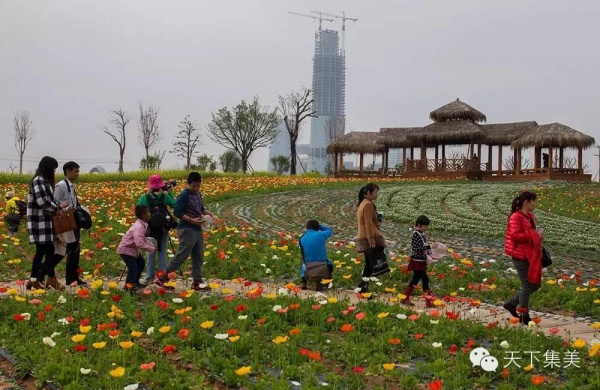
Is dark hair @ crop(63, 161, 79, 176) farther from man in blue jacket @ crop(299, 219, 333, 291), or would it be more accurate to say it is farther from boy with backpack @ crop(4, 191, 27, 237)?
boy with backpack @ crop(4, 191, 27, 237)

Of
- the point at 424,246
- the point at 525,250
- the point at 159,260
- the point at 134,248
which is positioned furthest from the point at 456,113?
the point at 134,248

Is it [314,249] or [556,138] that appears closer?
[314,249]

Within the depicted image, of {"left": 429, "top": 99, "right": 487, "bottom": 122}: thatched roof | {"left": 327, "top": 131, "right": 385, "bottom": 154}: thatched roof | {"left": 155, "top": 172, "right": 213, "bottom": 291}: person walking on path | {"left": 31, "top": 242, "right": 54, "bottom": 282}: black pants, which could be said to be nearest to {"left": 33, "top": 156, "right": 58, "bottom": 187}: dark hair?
{"left": 31, "top": 242, "right": 54, "bottom": 282}: black pants

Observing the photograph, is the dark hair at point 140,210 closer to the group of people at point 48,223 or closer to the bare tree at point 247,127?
the group of people at point 48,223

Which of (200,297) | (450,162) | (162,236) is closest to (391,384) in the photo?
(200,297)

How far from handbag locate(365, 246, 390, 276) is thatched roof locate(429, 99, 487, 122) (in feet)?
113

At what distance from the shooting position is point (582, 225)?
699 inches

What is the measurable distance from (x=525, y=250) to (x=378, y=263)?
194 cm

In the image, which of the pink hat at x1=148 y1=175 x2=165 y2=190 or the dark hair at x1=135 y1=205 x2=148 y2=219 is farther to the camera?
the pink hat at x1=148 y1=175 x2=165 y2=190

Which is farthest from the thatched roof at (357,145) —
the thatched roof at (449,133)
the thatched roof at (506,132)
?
the thatched roof at (506,132)

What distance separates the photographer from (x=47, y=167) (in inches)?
293

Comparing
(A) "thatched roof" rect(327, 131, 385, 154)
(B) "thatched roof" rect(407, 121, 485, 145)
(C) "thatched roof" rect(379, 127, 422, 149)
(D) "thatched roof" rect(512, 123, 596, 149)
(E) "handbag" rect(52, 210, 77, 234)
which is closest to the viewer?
(E) "handbag" rect(52, 210, 77, 234)

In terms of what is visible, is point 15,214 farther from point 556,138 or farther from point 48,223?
point 556,138

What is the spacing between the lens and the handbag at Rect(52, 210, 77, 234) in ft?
24.5
